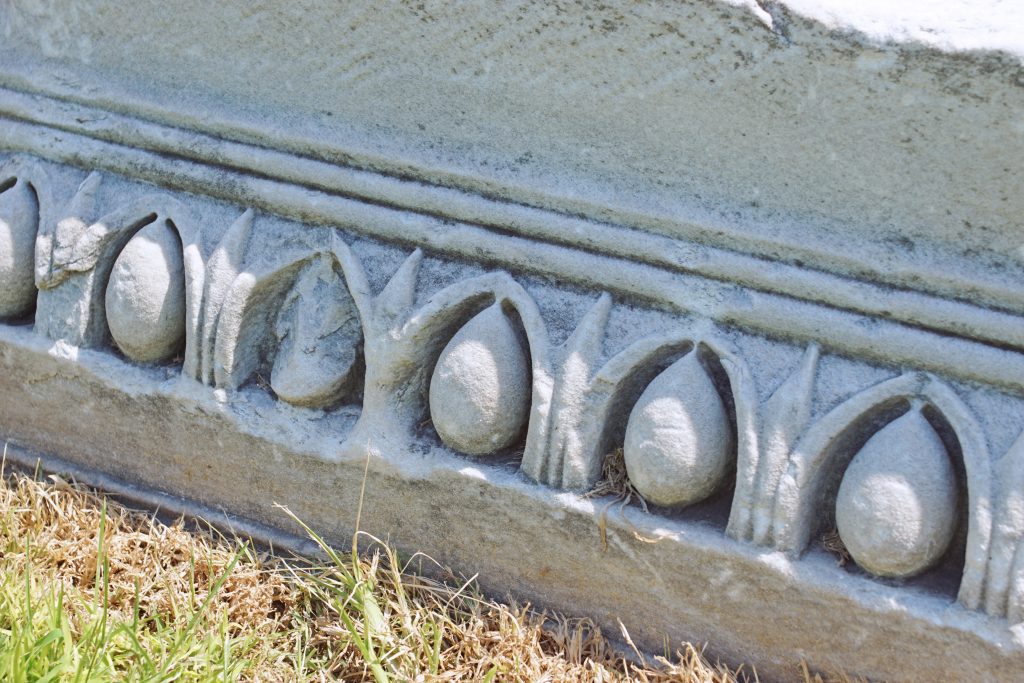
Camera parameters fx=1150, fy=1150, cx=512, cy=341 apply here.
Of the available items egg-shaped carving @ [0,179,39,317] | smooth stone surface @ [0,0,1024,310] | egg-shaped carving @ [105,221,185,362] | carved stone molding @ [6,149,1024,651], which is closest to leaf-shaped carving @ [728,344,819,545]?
carved stone molding @ [6,149,1024,651]

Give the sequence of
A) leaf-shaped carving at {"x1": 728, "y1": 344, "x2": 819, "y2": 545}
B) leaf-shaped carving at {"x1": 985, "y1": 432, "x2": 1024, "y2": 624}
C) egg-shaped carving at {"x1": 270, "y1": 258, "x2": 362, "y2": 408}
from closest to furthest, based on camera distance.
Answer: leaf-shaped carving at {"x1": 985, "y1": 432, "x2": 1024, "y2": 624}, leaf-shaped carving at {"x1": 728, "y1": 344, "x2": 819, "y2": 545}, egg-shaped carving at {"x1": 270, "y1": 258, "x2": 362, "y2": 408}

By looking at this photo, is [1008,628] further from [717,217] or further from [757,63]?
[757,63]

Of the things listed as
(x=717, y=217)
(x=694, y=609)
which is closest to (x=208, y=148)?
(x=717, y=217)

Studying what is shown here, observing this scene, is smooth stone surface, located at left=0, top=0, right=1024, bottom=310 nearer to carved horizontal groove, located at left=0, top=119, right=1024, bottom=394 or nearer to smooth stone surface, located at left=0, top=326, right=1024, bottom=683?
carved horizontal groove, located at left=0, top=119, right=1024, bottom=394

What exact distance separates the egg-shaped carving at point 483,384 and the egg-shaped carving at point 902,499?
47 cm

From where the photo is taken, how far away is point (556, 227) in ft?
5.35

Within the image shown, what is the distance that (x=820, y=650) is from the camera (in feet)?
4.99

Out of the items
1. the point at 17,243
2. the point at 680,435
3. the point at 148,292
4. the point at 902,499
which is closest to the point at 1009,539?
the point at 902,499

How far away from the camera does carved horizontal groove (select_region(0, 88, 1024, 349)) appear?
4.75ft

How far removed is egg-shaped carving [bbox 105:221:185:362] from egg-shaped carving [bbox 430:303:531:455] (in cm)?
49

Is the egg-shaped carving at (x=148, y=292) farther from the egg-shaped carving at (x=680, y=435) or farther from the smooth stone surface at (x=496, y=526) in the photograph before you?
the egg-shaped carving at (x=680, y=435)

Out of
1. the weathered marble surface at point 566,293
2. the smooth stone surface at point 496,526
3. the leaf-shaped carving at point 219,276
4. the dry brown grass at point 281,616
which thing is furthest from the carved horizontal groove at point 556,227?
the dry brown grass at point 281,616

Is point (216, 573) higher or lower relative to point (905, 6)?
lower

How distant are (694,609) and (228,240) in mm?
903
